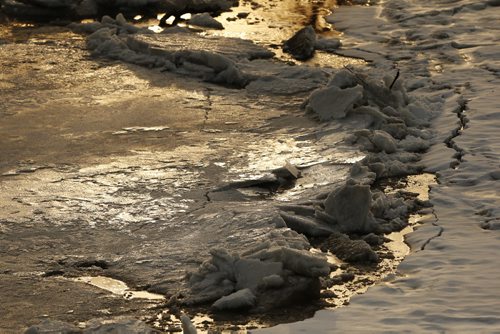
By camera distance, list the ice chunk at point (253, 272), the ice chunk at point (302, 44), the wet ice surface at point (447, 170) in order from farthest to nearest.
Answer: the ice chunk at point (302, 44) < the ice chunk at point (253, 272) < the wet ice surface at point (447, 170)

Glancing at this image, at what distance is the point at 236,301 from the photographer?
5.31 metres

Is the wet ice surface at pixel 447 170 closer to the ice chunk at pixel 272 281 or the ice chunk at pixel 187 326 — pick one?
the ice chunk at pixel 272 281

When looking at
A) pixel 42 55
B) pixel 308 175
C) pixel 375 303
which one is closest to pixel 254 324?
pixel 375 303

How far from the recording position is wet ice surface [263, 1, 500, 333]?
17.0 feet

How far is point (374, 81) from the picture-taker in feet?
27.7

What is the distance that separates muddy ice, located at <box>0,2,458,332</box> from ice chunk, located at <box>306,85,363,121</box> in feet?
0.04

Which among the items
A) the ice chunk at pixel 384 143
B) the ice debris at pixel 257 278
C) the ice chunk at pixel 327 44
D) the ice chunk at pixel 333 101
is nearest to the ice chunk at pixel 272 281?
the ice debris at pixel 257 278

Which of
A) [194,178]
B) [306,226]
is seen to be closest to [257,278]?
[306,226]

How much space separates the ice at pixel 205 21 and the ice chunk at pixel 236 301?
6.30 m

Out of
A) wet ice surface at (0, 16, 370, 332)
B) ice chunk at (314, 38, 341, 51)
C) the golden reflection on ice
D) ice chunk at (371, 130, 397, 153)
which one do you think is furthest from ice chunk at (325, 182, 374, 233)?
ice chunk at (314, 38, 341, 51)

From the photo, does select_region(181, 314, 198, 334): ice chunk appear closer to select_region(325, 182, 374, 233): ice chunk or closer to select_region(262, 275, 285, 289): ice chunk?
select_region(262, 275, 285, 289): ice chunk

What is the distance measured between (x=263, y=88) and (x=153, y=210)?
2.89 m

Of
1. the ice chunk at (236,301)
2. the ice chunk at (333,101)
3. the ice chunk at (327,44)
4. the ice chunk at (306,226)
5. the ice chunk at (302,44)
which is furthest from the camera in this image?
the ice chunk at (327,44)

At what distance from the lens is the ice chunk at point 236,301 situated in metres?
5.31
